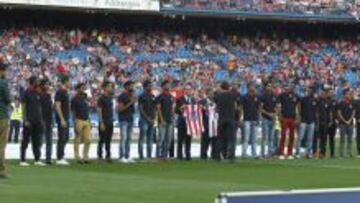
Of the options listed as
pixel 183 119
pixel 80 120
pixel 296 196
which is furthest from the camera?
pixel 183 119

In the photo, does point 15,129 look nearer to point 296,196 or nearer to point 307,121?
point 307,121

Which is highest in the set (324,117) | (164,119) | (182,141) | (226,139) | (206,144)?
(164,119)

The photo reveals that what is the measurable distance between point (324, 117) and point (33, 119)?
9.25 metres

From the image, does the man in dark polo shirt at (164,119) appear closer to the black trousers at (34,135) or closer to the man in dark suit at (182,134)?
the man in dark suit at (182,134)

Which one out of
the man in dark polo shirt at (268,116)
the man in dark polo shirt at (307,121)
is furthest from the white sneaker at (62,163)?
the man in dark polo shirt at (307,121)

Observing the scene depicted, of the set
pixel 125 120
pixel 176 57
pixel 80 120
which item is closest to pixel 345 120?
pixel 125 120

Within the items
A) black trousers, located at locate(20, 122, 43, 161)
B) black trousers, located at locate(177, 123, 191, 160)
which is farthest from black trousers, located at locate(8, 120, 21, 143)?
black trousers, located at locate(20, 122, 43, 161)

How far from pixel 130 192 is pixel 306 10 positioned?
39.8 metres

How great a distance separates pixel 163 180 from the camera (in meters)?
16.3

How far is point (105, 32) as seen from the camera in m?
48.7

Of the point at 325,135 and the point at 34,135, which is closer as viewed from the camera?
the point at 34,135

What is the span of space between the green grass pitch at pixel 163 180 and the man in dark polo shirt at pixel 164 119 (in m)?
0.89

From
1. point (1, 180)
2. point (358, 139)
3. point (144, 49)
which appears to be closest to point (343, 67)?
point (144, 49)

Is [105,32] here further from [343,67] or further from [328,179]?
[328,179]
